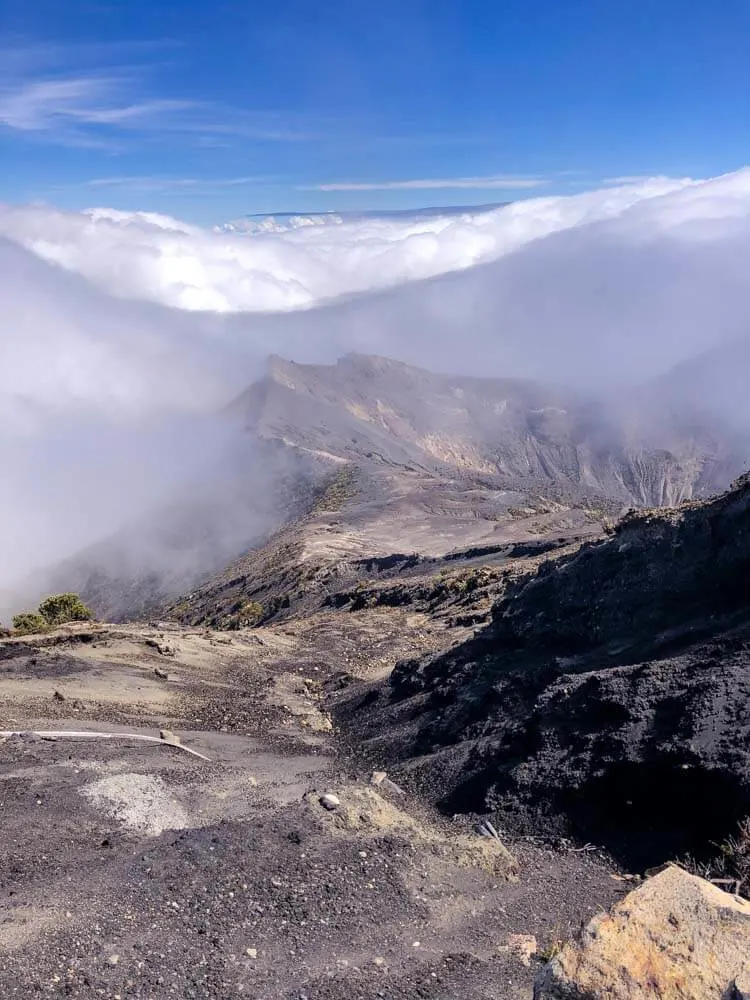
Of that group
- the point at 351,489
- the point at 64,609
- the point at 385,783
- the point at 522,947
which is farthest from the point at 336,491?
the point at 522,947

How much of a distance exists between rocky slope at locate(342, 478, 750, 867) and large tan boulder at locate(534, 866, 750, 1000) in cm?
491

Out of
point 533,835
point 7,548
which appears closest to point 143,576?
point 7,548

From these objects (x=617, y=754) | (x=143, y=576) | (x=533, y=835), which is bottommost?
(x=143, y=576)

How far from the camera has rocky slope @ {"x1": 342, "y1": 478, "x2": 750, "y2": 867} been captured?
13.8 m

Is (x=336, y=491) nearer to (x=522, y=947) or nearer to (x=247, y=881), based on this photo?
(x=247, y=881)

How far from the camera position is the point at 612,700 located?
52.5 feet

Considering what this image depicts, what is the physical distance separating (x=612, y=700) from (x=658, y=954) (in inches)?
337

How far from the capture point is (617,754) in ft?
48.6

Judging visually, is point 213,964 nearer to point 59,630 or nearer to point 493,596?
point 59,630

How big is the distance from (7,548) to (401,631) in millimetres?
109194

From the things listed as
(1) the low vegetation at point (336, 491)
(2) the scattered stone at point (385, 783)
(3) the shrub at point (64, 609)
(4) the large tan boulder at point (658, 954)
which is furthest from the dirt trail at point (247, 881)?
(1) the low vegetation at point (336, 491)

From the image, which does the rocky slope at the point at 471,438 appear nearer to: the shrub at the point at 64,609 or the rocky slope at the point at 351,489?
the rocky slope at the point at 351,489

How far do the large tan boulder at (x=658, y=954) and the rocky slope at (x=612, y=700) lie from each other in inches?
193

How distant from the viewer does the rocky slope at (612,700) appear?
1380 centimetres
